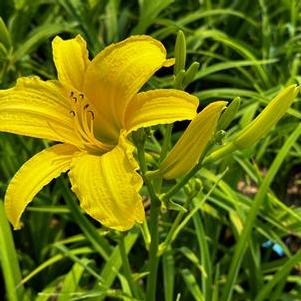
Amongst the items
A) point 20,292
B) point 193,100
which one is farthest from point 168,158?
point 20,292

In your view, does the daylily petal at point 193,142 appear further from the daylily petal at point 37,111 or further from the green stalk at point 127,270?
the green stalk at point 127,270

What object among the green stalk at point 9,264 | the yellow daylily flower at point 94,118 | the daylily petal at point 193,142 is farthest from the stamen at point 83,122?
the green stalk at point 9,264

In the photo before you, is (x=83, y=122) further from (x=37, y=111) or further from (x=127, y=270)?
(x=127, y=270)

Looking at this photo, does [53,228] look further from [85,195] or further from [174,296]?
[85,195]

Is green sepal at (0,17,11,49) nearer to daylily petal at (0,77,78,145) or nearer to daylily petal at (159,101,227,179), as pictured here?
daylily petal at (0,77,78,145)

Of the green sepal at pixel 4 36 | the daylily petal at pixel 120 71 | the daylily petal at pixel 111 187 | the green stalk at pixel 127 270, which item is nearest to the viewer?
the daylily petal at pixel 111 187
